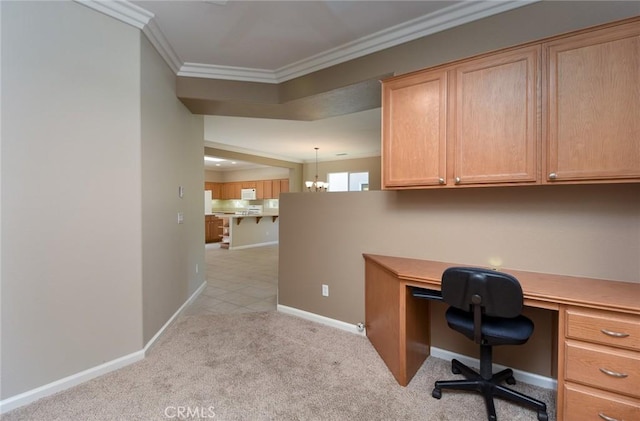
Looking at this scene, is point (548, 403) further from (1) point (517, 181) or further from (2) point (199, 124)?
(2) point (199, 124)

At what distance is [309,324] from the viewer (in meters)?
2.98

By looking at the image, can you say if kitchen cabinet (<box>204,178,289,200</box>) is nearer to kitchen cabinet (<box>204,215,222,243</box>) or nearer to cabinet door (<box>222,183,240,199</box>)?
cabinet door (<box>222,183,240,199</box>)

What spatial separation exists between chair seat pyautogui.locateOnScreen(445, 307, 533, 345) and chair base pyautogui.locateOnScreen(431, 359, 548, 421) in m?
0.35

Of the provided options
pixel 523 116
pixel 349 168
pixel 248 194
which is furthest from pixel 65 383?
pixel 248 194

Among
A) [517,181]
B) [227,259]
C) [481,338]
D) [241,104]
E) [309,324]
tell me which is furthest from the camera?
[227,259]

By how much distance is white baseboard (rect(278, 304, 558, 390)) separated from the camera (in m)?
1.95

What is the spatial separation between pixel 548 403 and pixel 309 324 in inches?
77.3

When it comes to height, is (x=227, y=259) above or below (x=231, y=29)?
below

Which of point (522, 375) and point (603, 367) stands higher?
point (603, 367)

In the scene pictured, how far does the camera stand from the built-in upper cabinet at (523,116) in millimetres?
1504

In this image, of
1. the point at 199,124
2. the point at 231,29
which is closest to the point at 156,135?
the point at 231,29

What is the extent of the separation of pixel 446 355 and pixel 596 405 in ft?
3.21

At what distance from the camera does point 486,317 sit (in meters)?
1.75

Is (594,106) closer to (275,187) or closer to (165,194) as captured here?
(165,194)
